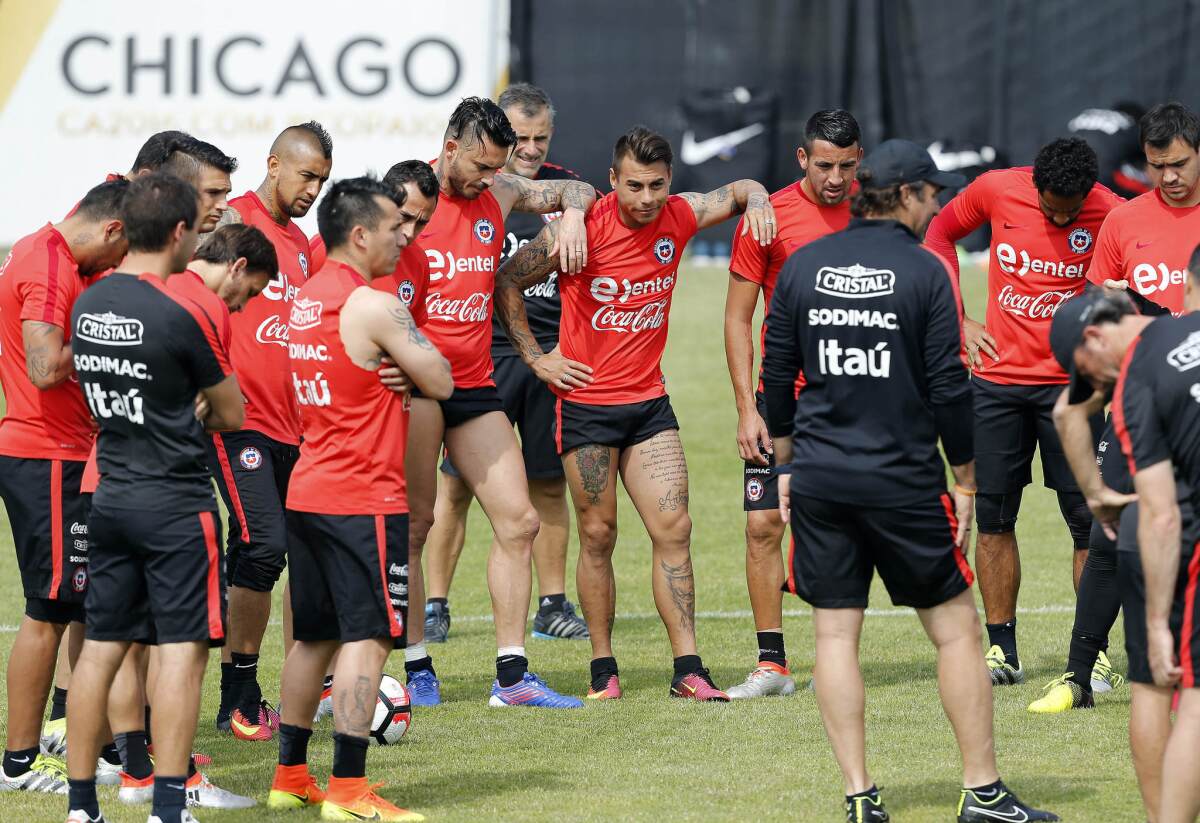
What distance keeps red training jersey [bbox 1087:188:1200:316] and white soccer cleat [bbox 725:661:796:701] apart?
2.35 metres

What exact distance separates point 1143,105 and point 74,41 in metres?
13.9

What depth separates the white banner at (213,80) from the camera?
2097cm

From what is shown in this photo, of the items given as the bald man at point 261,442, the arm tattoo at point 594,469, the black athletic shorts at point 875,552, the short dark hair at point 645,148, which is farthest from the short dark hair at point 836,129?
the black athletic shorts at point 875,552

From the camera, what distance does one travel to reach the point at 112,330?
5.18 m

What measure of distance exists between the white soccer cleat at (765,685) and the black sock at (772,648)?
0.06 m

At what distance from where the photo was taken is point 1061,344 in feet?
16.5

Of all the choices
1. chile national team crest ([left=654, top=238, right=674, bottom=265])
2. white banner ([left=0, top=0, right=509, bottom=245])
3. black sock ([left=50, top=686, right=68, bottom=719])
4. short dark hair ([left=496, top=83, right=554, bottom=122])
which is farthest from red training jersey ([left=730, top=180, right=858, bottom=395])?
white banner ([left=0, top=0, right=509, bottom=245])

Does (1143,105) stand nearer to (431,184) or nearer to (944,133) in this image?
(944,133)

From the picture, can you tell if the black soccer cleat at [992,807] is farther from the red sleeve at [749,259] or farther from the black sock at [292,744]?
the red sleeve at [749,259]

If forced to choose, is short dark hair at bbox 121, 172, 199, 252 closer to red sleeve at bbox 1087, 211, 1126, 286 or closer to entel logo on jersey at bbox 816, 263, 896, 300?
entel logo on jersey at bbox 816, 263, 896, 300

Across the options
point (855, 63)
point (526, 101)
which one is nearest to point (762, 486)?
point (526, 101)

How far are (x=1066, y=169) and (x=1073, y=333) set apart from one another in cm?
300

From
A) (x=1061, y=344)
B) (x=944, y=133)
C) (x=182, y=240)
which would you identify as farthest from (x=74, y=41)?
(x=1061, y=344)

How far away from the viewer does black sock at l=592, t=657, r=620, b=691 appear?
7.69m
